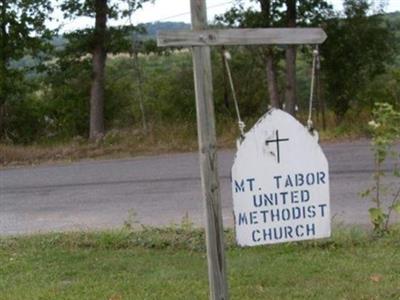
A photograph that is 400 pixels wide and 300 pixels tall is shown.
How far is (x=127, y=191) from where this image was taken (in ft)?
37.0

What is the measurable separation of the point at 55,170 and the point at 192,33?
39.8 ft

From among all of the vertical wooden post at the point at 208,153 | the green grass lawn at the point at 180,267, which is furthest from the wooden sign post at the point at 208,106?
the green grass lawn at the point at 180,267

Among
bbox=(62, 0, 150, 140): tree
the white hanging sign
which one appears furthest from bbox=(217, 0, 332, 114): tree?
the white hanging sign

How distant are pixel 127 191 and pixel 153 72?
1429cm

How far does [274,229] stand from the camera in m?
→ 4.01

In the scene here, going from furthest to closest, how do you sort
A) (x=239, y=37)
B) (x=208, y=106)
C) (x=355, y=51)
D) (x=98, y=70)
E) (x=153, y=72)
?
1. (x=153, y=72)
2. (x=355, y=51)
3. (x=98, y=70)
4. (x=239, y=37)
5. (x=208, y=106)

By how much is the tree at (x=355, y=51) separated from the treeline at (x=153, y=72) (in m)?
0.03

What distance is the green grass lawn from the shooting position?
5125mm

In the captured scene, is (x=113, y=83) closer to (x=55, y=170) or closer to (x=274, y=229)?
(x=55, y=170)

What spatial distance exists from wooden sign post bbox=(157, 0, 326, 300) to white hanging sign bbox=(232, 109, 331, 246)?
0.22 meters

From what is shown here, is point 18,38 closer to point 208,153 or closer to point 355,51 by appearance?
point 355,51

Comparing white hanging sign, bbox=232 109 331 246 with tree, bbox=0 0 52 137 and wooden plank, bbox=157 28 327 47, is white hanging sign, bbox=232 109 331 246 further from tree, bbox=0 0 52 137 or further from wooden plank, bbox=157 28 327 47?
tree, bbox=0 0 52 137

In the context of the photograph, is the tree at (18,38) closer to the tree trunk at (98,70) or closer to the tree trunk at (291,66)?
the tree trunk at (98,70)

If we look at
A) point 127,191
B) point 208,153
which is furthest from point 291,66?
point 208,153
